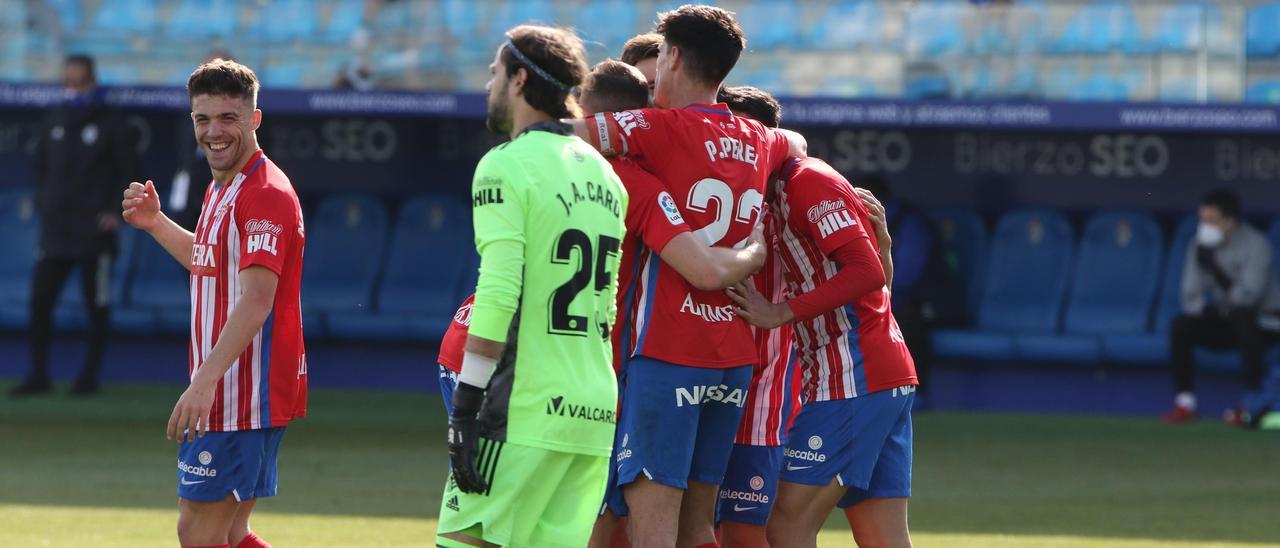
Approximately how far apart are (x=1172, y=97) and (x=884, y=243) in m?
8.38

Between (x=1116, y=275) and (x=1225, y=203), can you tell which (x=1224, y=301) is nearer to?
(x=1225, y=203)

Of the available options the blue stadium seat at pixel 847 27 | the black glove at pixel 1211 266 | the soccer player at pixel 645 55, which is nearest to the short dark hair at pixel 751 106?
the soccer player at pixel 645 55

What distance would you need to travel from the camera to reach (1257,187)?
14000 millimetres

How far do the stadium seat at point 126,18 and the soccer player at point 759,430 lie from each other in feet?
33.8

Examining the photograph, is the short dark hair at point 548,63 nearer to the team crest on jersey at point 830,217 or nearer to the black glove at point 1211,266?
the team crest on jersey at point 830,217

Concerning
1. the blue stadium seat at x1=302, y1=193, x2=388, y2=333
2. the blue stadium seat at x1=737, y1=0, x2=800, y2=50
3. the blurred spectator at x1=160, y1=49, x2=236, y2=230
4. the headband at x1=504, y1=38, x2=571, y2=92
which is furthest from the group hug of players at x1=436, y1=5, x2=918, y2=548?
the blue stadium seat at x1=302, y1=193, x2=388, y2=333

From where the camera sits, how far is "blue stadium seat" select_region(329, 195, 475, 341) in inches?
555

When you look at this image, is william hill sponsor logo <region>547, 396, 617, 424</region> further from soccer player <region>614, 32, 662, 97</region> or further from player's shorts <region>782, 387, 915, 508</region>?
soccer player <region>614, 32, 662, 97</region>

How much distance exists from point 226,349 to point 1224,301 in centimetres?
925

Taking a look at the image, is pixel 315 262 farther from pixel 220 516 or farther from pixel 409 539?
pixel 220 516

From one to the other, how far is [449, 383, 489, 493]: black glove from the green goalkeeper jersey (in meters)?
0.10

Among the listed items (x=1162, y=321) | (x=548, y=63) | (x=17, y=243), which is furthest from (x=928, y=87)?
(x=548, y=63)

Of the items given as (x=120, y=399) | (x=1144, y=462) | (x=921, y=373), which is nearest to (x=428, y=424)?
(x=120, y=399)

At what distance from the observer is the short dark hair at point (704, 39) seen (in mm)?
4773
